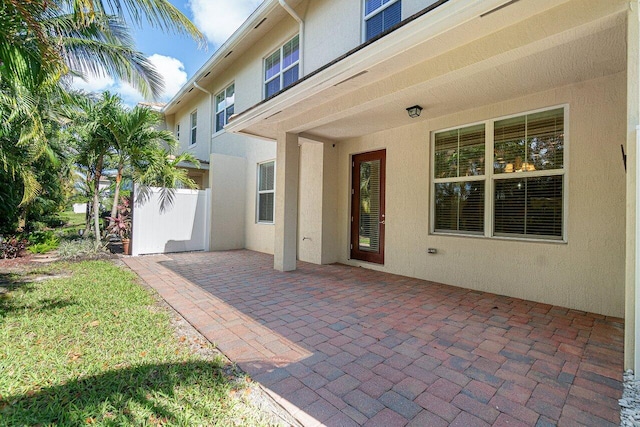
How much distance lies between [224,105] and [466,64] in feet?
32.4

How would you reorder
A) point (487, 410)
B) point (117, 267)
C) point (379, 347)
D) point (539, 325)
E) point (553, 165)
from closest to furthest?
point (487, 410) < point (379, 347) < point (539, 325) < point (553, 165) < point (117, 267)

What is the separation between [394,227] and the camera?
6.32 metres

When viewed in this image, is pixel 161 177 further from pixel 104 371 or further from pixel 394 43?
pixel 394 43

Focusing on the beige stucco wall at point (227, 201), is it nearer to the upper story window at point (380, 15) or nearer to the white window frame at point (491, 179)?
A: the upper story window at point (380, 15)

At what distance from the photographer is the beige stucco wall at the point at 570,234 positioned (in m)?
3.86

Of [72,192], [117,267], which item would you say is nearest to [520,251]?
[117,267]

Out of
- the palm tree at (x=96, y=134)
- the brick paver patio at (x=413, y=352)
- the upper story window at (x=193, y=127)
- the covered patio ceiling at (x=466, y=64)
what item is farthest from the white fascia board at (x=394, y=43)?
the upper story window at (x=193, y=127)

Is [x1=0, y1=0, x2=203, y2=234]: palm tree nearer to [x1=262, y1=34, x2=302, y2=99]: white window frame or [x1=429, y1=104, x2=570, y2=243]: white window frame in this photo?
[x1=262, y1=34, x2=302, y2=99]: white window frame

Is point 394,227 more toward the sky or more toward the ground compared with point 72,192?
more toward the ground

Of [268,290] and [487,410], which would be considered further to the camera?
[268,290]

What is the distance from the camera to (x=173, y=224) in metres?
9.21

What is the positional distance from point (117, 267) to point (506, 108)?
8385 mm

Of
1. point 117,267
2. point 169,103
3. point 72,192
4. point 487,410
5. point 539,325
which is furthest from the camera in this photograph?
point 169,103

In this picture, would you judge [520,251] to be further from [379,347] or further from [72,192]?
[72,192]
